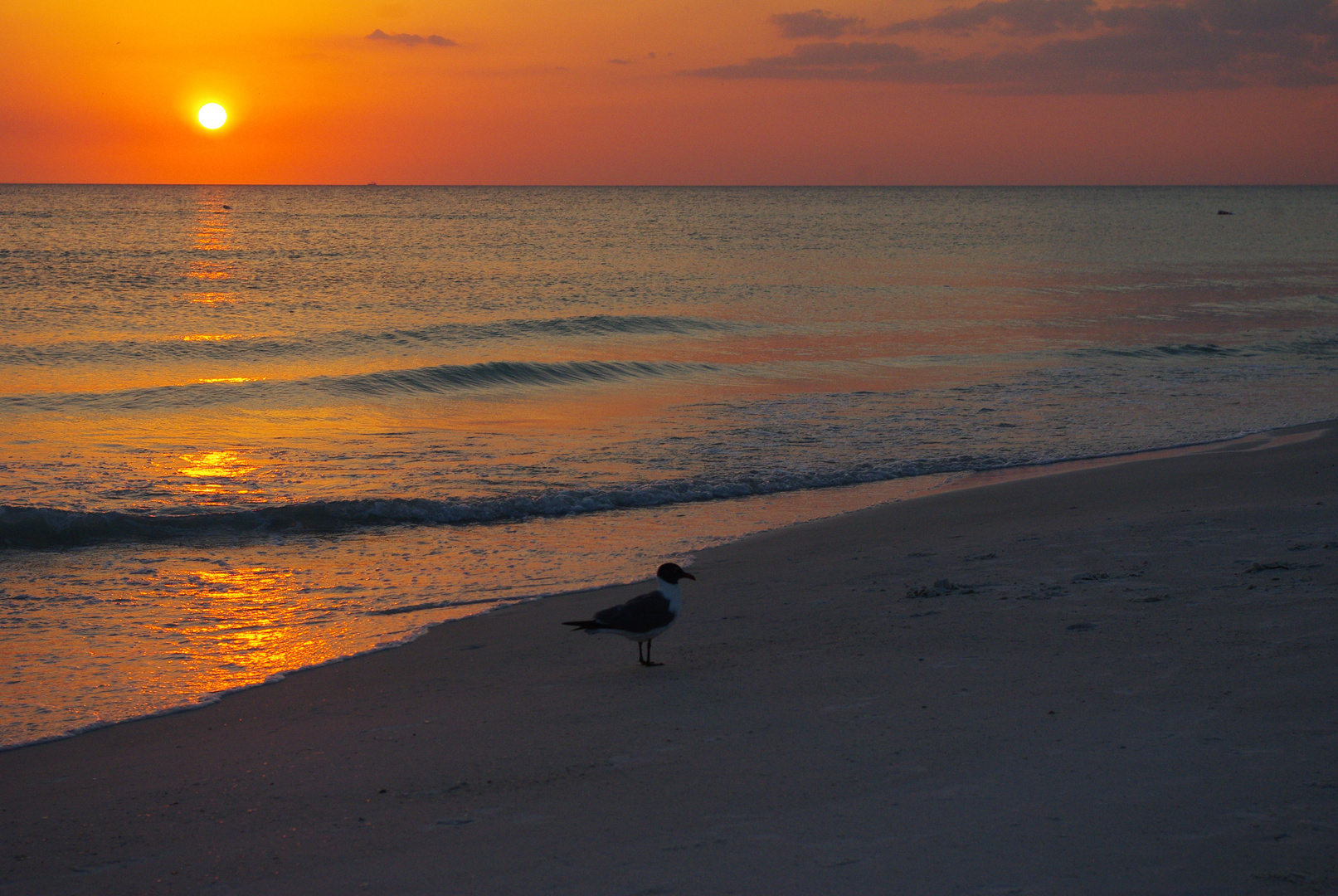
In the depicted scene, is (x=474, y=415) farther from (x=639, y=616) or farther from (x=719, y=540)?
(x=639, y=616)

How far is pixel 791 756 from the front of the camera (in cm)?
476

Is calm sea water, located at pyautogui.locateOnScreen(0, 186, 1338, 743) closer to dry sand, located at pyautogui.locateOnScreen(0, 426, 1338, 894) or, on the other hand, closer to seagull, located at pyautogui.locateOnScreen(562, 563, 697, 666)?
dry sand, located at pyautogui.locateOnScreen(0, 426, 1338, 894)

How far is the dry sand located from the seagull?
0.28 metres

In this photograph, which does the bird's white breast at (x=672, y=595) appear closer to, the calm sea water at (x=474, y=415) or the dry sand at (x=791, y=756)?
the dry sand at (x=791, y=756)

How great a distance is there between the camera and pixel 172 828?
4.49 m

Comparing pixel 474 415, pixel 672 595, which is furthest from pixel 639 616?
pixel 474 415

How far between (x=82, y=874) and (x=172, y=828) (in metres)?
0.41

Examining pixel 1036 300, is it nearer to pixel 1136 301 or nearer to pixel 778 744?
pixel 1136 301

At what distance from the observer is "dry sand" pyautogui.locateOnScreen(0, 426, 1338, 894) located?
3.78 meters

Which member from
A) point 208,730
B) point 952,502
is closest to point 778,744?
point 208,730

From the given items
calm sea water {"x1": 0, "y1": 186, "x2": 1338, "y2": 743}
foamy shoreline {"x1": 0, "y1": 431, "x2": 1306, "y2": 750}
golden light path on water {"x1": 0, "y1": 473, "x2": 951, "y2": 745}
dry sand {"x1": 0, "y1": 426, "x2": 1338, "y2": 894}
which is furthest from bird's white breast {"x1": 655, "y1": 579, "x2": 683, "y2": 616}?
calm sea water {"x1": 0, "y1": 186, "x2": 1338, "y2": 743}

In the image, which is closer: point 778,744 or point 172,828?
point 172,828

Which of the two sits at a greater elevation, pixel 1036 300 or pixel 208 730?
pixel 1036 300

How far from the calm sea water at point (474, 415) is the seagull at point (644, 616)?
1990 mm
